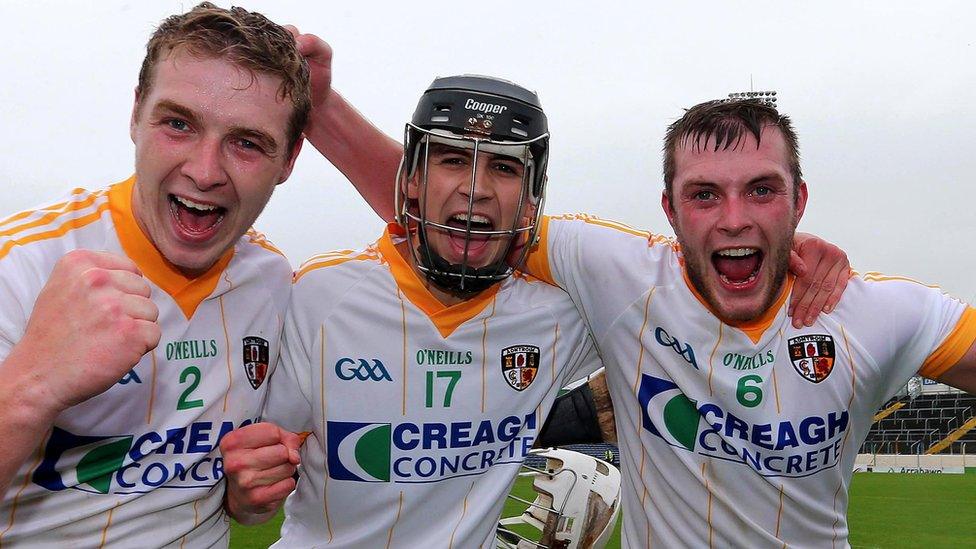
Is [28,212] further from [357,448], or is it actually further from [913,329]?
[913,329]

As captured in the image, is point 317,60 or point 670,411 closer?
point 670,411

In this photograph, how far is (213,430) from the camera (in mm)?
2275

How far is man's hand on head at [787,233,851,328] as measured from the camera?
105 inches

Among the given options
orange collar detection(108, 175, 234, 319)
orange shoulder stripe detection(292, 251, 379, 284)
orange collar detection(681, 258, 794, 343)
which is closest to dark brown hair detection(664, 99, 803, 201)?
orange collar detection(681, 258, 794, 343)

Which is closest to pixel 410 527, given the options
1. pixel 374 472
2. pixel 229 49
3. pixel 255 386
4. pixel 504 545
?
pixel 374 472

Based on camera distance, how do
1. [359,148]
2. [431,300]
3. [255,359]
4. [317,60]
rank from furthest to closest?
[359,148], [317,60], [431,300], [255,359]

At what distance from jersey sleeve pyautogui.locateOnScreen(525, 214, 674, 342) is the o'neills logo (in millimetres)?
544

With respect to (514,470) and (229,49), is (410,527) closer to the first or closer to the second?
(514,470)

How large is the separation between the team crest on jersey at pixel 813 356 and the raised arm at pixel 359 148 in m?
1.62

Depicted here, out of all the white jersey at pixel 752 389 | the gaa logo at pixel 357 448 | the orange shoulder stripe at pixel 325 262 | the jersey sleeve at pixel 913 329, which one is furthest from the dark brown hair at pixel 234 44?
the jersey sleeve at pixel 913 329

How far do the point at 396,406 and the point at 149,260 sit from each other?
33.6 inches

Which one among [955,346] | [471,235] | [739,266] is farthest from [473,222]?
[955,346]

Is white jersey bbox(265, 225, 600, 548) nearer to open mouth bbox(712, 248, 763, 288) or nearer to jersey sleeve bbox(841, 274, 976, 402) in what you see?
open mouth bbox(712, 248, 763, 288)

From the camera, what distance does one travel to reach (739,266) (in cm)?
265
